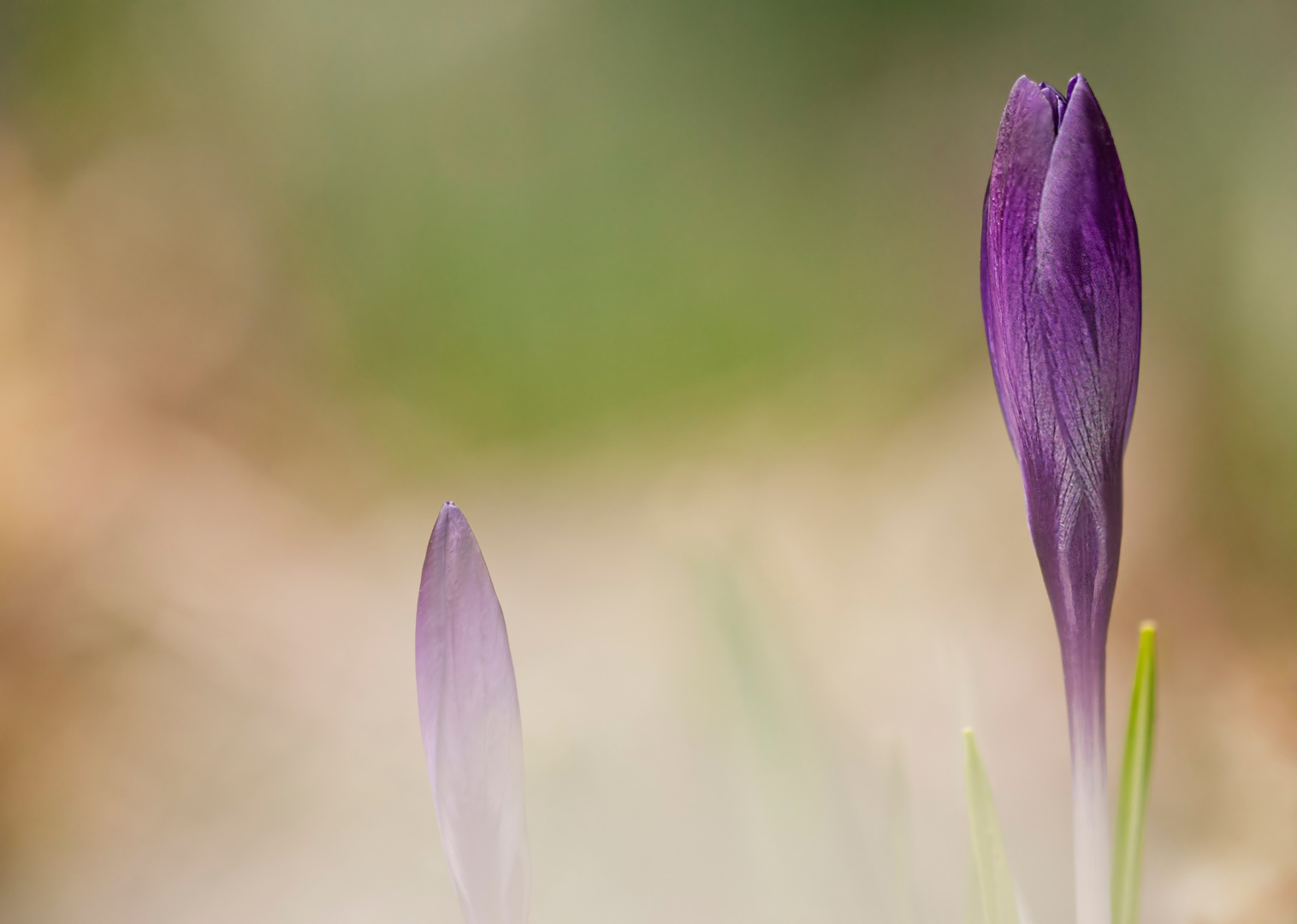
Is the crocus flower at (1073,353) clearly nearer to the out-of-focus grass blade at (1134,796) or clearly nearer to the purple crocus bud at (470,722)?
the out-of-focus grass blade at (1134,796)

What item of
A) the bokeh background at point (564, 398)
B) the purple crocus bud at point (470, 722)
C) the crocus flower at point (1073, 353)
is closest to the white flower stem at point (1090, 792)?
the crocus flower at point (1073, 353)

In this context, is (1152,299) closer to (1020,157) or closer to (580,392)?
(580,392)

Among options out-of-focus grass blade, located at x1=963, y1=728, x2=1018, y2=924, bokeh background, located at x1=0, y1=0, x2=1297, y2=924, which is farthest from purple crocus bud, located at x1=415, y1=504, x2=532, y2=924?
bokeh background, located at x1=0, y1=0, x2=1297, y2=924

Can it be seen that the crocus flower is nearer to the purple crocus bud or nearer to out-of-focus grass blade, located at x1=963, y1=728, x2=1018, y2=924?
out-of-focus grass blade, located at x1=963, y1=728, x2=1018, y2=924

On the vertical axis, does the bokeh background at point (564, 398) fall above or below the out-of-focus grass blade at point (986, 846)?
above

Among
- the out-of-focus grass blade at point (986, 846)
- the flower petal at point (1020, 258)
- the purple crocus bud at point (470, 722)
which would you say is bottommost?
the out-of-focus grass blade at point (986, 846)


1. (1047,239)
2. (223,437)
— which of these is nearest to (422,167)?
(223,437)
